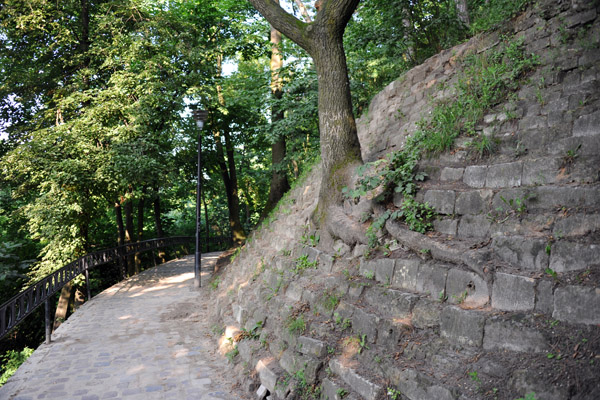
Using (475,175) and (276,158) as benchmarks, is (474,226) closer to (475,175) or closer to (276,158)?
(475,175)

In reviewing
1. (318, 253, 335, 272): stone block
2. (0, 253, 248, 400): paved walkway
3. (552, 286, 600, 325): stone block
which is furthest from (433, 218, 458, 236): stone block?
(0, 253, 248, 400): paved walkway

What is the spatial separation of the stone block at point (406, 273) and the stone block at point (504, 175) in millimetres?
1172

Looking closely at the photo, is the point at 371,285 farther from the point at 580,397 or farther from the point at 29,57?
the point at 29,57

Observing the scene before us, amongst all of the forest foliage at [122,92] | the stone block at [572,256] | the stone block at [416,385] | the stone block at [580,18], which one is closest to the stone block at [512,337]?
the stone block at [416,385]

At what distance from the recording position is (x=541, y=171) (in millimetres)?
3688

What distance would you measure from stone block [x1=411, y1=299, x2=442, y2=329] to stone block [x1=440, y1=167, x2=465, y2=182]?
167cm

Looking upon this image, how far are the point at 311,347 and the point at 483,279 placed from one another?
194cm

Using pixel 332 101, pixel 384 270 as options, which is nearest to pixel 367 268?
pixel 384 270

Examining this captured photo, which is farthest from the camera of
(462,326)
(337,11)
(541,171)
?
(337,11)

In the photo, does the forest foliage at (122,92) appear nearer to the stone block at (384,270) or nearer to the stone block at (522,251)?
the stone block at (384,270)

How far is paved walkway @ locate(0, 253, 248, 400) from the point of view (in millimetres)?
4914

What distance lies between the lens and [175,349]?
21.1 ft

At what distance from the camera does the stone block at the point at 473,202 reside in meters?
3.86

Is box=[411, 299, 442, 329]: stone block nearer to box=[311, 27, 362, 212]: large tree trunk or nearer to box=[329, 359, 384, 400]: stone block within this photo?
box=[329, 359, 384, 400]: stone block
